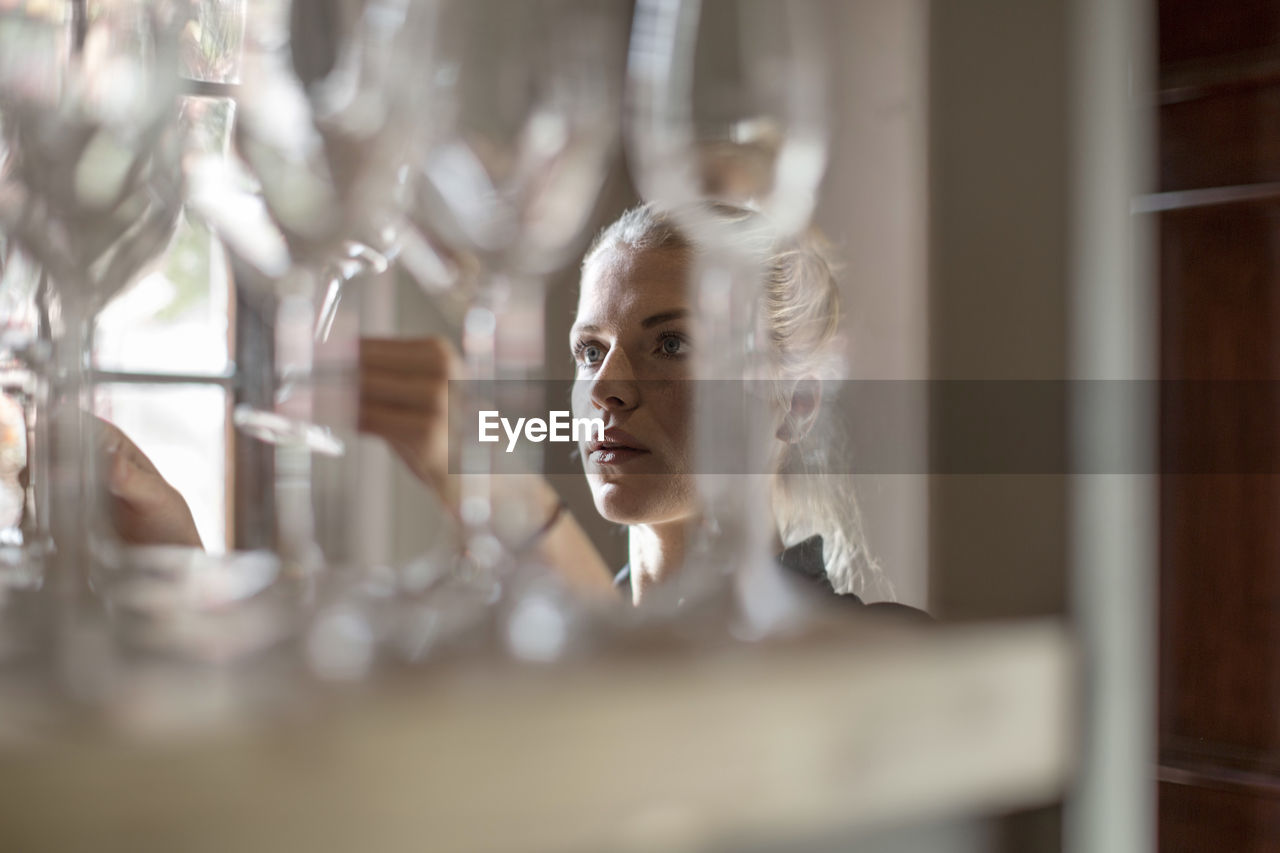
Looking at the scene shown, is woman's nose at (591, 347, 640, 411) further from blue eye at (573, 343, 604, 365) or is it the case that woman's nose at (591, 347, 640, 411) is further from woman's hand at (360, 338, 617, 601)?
woman's hand at (360, 338, 617, 601)

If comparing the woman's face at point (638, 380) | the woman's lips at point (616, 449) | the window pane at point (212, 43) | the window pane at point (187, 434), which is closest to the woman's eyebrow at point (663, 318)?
the woman's face at point (638, 380)

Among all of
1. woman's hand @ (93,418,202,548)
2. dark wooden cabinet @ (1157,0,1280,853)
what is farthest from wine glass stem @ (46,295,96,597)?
dark wooden cabinet @ (1157,0,1280,853)

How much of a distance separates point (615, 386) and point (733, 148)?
2.78 feet

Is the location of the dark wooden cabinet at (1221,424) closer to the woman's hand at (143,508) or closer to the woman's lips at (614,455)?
the woman's lips at (614,455)

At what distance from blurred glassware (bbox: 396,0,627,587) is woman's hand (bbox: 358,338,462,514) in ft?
0.52

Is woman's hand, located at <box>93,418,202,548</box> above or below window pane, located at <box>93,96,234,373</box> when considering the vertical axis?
below

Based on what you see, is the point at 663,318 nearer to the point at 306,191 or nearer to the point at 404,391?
the point at 404,391

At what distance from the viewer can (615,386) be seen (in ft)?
3.58

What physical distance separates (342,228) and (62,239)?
2.2 inches

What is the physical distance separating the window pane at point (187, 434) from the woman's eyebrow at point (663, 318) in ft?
3.81

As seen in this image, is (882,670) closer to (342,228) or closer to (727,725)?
(727,725)

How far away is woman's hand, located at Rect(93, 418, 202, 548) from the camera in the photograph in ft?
1.90

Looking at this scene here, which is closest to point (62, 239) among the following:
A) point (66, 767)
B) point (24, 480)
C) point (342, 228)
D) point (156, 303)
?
point (342, 228)

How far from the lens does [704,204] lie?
26 centimetres
